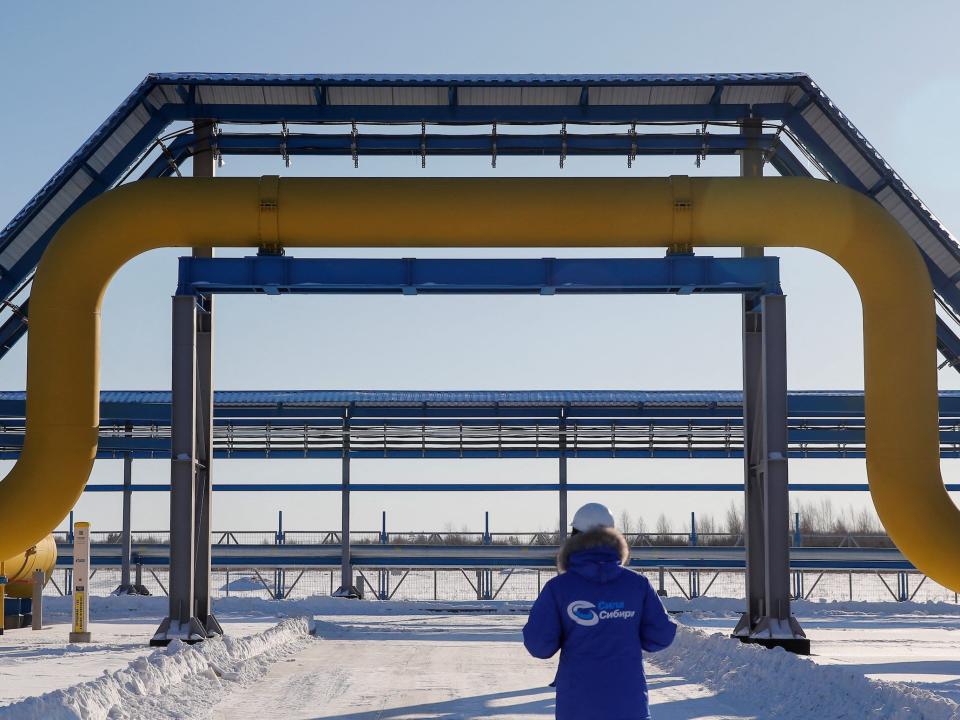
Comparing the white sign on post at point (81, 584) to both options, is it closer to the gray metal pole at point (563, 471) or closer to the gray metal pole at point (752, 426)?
the gray metal pole at point (752, 426)

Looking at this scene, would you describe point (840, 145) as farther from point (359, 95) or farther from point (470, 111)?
point (359, 95)

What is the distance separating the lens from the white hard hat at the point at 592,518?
5594mm

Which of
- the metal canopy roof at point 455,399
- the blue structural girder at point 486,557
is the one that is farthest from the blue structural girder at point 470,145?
the blue structural girder at point 486,557

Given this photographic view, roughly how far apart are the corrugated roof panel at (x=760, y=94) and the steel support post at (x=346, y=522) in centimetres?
1887

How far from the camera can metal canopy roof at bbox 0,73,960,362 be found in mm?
20469

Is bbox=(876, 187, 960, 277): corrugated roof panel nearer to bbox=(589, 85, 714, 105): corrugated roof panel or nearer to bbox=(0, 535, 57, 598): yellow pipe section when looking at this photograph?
bbox=(589, 85, 714, 105): corrugated roof panel

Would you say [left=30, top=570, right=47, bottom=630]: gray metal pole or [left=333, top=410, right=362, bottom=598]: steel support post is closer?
[left=30, top=570, right=47, bottom=630]: gray metal pole

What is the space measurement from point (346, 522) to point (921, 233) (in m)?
20.5

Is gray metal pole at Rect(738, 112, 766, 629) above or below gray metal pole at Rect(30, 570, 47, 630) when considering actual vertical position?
above

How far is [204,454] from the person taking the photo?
2067 centimetres

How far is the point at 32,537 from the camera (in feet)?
59.1

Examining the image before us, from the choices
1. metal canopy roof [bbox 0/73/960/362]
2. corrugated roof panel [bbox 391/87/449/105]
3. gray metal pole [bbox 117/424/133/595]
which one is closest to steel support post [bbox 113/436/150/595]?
gray metal pole [bbox 117/424/133/595]

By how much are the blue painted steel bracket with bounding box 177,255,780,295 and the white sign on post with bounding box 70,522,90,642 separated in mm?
6083

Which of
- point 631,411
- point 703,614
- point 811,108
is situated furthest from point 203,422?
point 631,411
